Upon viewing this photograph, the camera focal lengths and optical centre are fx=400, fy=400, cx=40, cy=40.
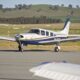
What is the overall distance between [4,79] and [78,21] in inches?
6270

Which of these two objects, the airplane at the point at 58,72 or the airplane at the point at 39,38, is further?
the airplane at the point at 39,38

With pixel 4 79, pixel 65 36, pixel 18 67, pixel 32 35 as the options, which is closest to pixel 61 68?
pixel 4 79

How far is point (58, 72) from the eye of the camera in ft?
12.8

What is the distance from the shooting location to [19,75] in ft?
45.8

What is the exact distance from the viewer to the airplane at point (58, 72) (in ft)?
12.3

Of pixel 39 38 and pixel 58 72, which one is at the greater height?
pixel 58 72

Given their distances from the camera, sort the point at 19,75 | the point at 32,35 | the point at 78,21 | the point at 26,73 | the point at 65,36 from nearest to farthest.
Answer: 1. the point at 19,75
2. the point at 26,73
3. the point at 32,35
4. the point at 65,36
5. the point at 78,21

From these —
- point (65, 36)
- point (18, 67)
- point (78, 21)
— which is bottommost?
point (78, 21)

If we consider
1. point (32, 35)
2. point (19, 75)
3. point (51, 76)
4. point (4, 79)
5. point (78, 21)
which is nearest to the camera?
point (51, 76)

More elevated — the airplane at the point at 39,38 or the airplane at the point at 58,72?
the airplane at the point at 58,72

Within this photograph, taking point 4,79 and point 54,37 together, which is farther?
point 54,37

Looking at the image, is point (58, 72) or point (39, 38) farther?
point (39, 38)

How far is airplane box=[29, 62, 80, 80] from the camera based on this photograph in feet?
12.3

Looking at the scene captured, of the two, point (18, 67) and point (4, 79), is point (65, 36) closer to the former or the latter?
point (18, 67)
